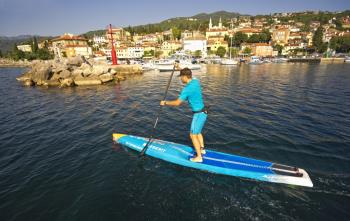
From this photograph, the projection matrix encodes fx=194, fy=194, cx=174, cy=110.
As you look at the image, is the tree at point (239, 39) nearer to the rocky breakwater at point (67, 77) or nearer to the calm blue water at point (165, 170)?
the rocky breakwater at point (67, 77)

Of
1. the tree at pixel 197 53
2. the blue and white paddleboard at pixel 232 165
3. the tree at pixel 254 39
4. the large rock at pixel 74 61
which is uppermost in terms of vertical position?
the tree at pixel 254 39

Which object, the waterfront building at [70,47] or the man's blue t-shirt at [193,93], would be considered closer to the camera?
the man's blue t-shirt at [193,93]

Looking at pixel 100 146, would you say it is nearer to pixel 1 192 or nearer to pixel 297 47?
pixel 1 192

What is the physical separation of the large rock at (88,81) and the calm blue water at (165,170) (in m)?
17.2

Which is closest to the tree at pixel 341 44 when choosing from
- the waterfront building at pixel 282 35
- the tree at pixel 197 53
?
the waterfront building at pixel 282 35

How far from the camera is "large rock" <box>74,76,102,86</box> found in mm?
31125

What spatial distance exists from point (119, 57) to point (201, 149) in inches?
4947

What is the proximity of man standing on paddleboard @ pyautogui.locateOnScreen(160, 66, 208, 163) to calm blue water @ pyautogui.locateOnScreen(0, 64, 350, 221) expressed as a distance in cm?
138

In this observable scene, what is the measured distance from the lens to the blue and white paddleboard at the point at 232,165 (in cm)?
632

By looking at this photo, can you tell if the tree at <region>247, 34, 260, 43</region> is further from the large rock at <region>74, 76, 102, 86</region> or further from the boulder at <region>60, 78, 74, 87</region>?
the boulder at <region>60, 78, 74, 87</region>

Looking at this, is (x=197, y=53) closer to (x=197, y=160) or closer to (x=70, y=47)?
(x=70, y=47)

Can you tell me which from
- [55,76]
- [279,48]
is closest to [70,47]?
[55,76]

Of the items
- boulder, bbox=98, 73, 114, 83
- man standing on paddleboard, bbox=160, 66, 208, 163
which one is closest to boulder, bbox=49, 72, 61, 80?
boulder, bbox=98, 73, 114, 83

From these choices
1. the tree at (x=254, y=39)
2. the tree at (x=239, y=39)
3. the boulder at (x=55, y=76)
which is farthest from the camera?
the tree at (x=254, y=39)
